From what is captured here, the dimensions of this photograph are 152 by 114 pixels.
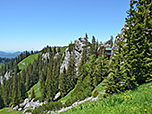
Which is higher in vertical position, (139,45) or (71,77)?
(139,45)

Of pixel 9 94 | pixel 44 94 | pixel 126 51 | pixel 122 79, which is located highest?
pixel 126 51

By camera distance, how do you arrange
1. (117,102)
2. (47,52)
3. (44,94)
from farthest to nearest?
(47,52) → (44,94) → (117,102)

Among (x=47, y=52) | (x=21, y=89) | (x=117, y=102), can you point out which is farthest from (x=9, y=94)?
(x=117, y=102)

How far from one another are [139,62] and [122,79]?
4358 mm

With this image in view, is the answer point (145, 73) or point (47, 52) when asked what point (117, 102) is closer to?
point (145, 73)

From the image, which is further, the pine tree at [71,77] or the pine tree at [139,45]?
the pine tree at [71,77]

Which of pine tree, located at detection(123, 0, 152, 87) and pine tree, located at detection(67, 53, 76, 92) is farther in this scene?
pine tree, located at detection(67, 53, 76, 92)

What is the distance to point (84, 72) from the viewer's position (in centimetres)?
6631

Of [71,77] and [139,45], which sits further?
[71,77]

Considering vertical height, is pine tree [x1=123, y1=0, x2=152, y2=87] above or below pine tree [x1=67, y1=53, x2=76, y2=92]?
above

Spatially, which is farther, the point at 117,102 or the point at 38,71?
the point at 38,71

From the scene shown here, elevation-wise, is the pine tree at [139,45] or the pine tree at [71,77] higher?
the pine tree at [139,45]

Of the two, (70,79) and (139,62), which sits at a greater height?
(139,62)

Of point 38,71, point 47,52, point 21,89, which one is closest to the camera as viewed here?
point 21,89
